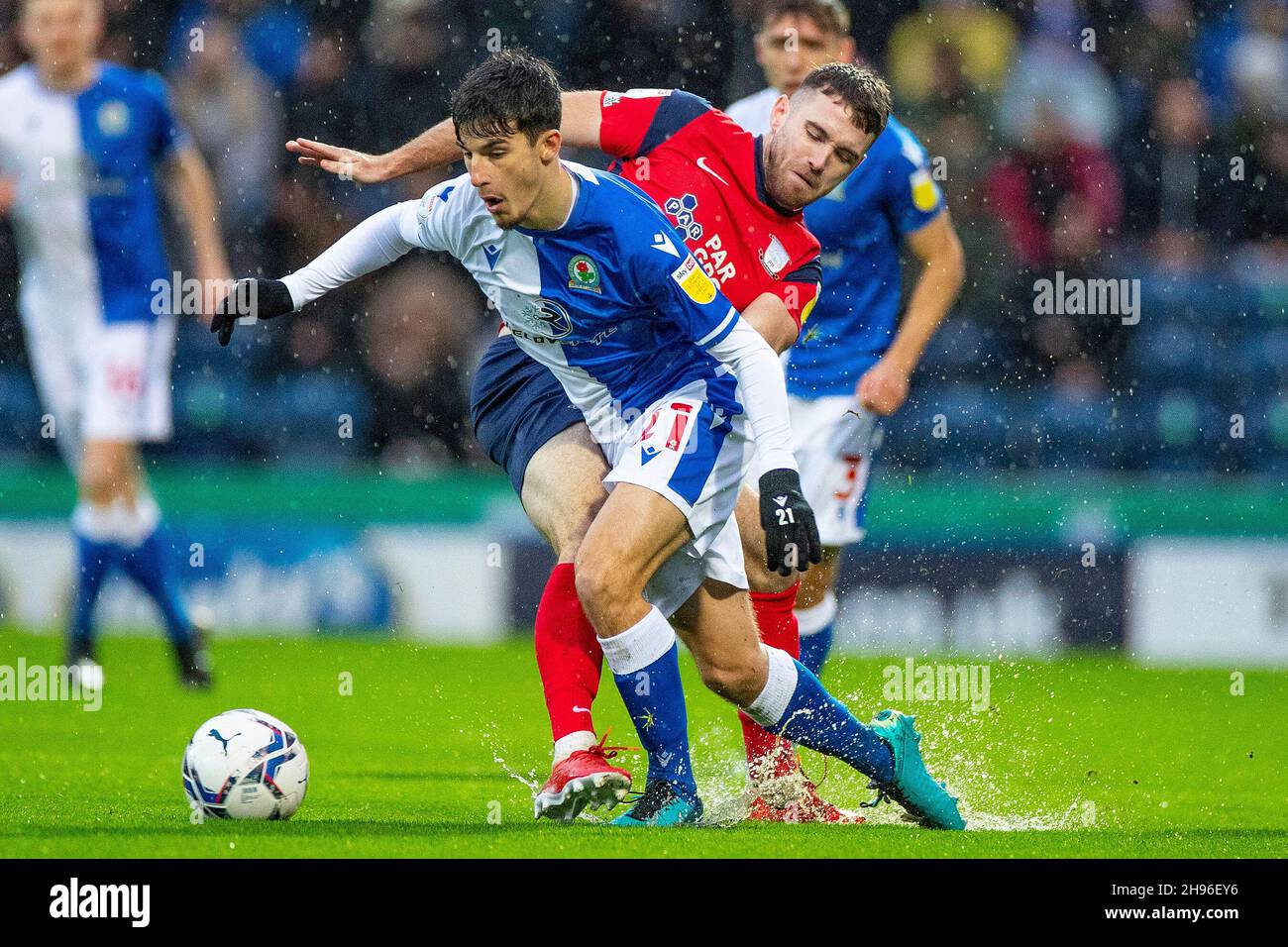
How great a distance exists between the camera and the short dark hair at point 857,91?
492cm

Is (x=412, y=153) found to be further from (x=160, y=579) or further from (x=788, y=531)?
(x=160, y=579)

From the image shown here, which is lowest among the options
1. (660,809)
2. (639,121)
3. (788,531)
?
(660,809)

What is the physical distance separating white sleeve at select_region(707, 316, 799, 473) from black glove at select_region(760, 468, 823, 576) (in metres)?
0.10

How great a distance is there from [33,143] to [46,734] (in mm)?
3839

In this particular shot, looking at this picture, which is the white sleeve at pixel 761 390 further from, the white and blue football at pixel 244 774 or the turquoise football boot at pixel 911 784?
the white and blue football at pixel 244 774

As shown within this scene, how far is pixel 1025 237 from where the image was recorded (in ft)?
36.9

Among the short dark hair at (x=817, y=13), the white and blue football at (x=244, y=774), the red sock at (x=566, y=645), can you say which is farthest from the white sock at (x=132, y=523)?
the red sock at (x=566, y=645)

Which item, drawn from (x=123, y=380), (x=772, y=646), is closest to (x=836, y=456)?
(x=772, y=646)

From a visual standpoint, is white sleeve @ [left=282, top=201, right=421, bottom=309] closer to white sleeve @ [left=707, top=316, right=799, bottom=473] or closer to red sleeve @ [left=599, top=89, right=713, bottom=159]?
red sleeve @ [left=599, top=89, right=713, bottom=159]

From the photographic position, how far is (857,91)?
494 centimetres

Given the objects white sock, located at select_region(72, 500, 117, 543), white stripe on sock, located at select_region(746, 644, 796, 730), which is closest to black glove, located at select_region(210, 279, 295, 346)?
white stripe on sock, located at select_region(746, 644, 796, 730)

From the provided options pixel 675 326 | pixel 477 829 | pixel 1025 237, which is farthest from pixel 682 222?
pixel 1025 237

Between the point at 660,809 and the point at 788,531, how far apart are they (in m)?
0.93

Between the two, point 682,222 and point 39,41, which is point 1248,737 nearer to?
point 682,222
